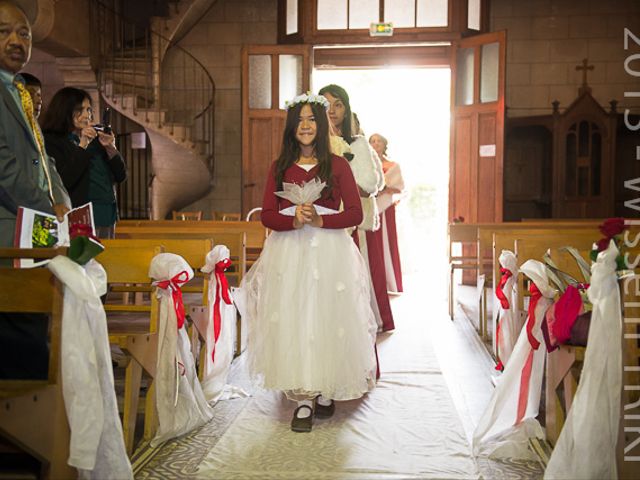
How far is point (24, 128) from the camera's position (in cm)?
264

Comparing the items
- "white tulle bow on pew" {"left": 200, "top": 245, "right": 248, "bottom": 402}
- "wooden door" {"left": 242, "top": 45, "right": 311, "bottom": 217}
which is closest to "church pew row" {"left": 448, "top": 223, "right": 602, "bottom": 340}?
"white tulle bow on pew" {"left": 200, "top": 245, "right": 248, "bottom": 402}

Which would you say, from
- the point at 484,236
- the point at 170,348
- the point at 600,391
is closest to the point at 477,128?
the point at 484,236

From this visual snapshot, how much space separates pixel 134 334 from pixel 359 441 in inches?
42.5

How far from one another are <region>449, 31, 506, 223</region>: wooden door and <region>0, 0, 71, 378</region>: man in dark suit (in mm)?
6633

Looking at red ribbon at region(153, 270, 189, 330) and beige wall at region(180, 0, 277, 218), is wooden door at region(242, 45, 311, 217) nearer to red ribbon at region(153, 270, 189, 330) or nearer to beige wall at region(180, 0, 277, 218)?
beige wall at region(180, 0, 277, 218)

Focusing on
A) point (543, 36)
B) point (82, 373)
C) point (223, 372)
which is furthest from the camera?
point (543, 36)

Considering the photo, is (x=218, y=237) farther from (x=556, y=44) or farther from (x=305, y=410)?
(x=556, y=44)

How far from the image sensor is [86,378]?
6.77ft

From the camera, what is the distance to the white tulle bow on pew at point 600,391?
83.7 inches

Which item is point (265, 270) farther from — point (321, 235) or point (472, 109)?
point (472, 109)

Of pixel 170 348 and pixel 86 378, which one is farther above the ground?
pixel 86 378

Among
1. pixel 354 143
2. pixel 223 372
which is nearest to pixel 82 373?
pixel 223 372

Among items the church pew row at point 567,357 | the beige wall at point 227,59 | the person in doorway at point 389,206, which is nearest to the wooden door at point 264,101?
the beige wall at point 227,59

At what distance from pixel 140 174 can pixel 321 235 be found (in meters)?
7.61
